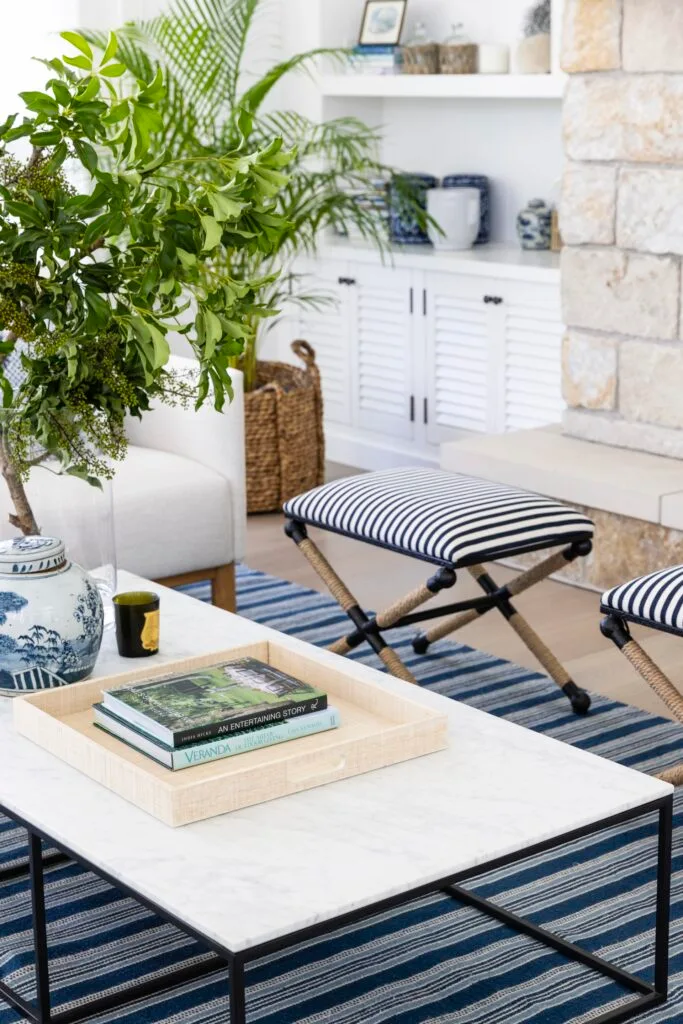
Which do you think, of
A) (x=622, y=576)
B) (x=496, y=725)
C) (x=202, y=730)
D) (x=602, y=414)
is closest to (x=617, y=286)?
(x=602, y=414)

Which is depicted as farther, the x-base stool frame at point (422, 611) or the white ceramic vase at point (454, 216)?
the white ceramic vase at point (454, 216)

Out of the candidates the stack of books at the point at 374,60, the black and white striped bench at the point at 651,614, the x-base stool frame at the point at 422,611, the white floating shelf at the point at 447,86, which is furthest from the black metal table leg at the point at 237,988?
the stack of books at the point at 374,60

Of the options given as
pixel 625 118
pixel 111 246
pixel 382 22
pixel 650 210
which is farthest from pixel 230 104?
pixel 111 246

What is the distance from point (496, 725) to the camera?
202cm

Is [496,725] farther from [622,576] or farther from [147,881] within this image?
[622,576]

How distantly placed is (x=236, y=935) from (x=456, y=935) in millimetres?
774

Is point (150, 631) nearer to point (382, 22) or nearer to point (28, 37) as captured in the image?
point (28, 37)

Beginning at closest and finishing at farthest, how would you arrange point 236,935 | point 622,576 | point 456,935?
point 236,935, point 456,935, point 622,576

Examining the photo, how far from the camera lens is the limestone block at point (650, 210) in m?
3.63

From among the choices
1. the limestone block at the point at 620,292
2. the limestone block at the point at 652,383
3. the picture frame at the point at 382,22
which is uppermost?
the picture frame at the point at 382,22

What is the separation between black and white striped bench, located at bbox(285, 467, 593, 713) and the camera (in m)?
2.73

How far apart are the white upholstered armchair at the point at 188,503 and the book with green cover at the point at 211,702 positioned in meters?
1.16

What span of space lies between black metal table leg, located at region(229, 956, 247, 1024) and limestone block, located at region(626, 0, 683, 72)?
108 inches

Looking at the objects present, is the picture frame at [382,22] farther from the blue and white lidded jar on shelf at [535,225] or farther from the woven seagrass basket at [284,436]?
the woven seagrass basket at [284,436]
